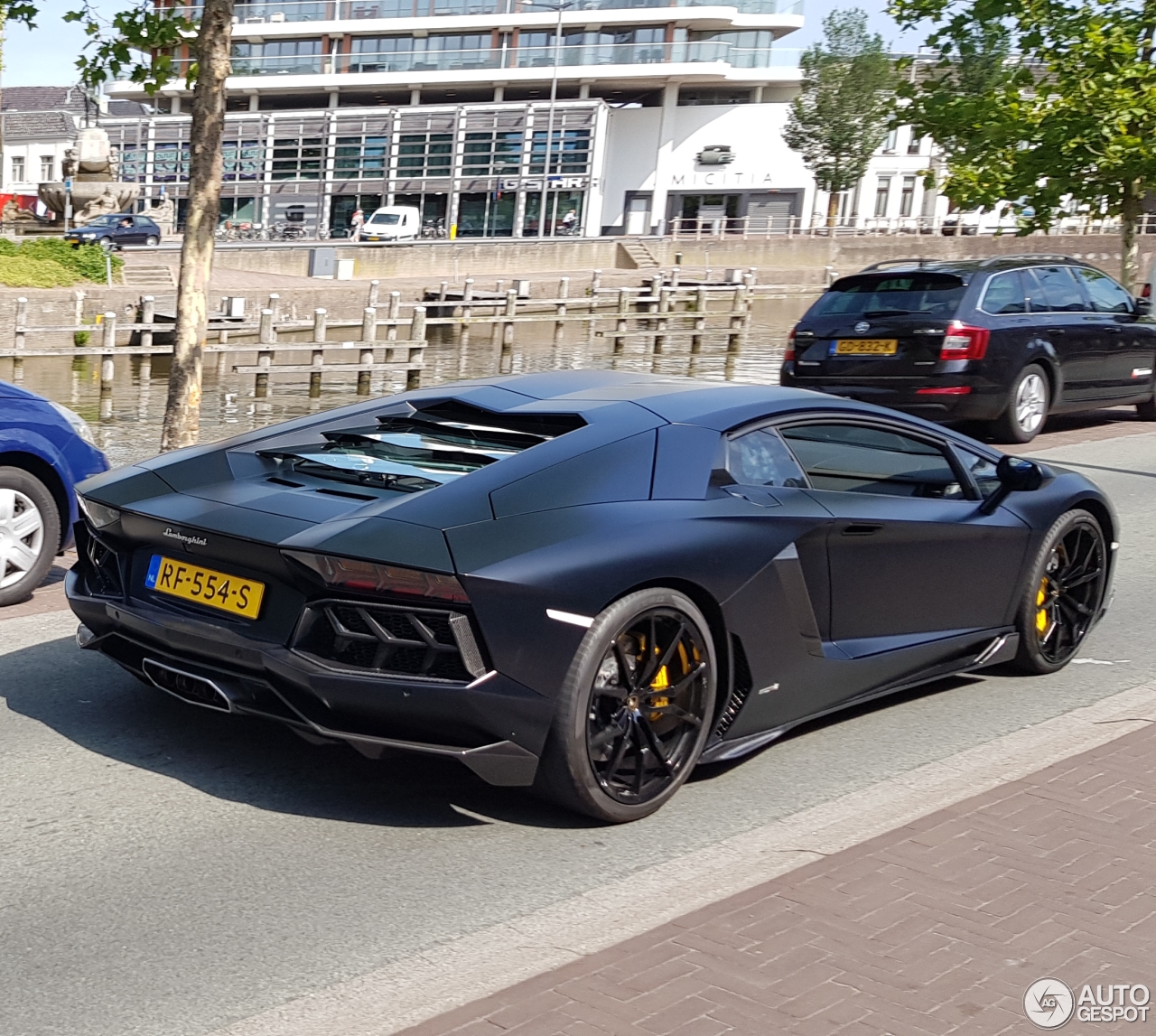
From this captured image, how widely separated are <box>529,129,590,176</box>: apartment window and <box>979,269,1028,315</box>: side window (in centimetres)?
6717

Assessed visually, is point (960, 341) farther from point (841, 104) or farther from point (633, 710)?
point (841, 104)

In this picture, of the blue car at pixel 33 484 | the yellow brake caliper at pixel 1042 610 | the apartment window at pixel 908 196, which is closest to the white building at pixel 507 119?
the apartment window at pixel 908 196

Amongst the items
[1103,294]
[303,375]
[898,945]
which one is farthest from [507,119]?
[898,945]

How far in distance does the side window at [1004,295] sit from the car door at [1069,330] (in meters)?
0.19

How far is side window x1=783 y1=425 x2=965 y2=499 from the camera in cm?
542

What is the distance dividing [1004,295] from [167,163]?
7416 centimetres

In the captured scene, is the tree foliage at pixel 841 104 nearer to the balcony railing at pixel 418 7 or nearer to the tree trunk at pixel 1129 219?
the balcony railing at pixel 418 7

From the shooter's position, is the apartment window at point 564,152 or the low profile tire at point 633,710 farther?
the apartment window at point 564,152

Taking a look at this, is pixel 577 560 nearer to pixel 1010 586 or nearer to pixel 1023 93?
pixel 1010 586

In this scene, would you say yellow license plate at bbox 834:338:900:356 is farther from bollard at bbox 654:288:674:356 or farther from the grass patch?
the grass patch

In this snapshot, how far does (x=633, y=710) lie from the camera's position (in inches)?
181

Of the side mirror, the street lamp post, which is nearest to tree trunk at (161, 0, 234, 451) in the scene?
the side mirror

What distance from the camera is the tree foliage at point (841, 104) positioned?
76438mm

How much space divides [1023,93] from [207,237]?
50.9 ft
